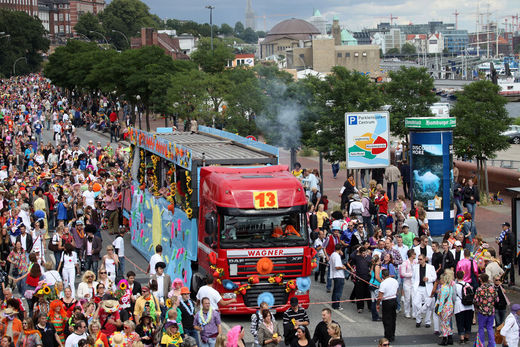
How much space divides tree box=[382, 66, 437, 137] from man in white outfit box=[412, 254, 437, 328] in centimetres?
1964

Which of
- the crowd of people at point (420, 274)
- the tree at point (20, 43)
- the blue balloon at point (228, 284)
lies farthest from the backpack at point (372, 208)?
the tree at point (20, 43)

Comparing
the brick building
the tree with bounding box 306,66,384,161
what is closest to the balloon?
the tree with bounding box 306,66,384,161

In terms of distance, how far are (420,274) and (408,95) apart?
21.8 m

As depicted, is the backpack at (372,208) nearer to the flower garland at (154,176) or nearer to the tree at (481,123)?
the flower garland at (154,176)

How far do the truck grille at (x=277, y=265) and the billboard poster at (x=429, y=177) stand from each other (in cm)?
1003

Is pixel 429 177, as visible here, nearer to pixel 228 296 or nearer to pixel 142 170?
pixel 142 170

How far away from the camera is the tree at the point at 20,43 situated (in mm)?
164625

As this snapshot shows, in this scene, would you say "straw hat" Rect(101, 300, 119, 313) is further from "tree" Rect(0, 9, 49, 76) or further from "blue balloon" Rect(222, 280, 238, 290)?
"tree" Rect(0, 9, 49, 76)

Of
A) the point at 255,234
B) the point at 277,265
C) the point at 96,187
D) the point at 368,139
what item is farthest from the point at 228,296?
the point at 96,187

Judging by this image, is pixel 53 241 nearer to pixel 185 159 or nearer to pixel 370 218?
pixel 185 159

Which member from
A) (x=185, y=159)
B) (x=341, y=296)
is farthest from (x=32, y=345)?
(x=341, y=296)

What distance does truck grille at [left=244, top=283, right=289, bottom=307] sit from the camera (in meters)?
17.1

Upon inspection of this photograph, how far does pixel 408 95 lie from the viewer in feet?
127

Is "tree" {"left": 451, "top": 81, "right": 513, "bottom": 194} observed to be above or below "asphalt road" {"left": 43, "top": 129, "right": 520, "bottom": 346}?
above
